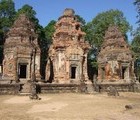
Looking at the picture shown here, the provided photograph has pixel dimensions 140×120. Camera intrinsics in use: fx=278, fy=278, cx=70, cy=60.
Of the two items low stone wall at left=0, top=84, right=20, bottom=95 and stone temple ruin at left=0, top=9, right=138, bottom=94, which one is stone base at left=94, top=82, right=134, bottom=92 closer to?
stone temple ruin at left=0, top=9, right=138, bottom=94

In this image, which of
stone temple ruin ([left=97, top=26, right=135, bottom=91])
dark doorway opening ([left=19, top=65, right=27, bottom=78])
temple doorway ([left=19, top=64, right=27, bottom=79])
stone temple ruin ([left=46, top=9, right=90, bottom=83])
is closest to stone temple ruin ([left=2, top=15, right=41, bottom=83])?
temple doorway ([left=19, top=64, right=27, bottom=79])

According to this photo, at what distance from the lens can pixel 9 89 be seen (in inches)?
838

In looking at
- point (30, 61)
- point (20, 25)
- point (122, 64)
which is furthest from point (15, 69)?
point (122, 64)

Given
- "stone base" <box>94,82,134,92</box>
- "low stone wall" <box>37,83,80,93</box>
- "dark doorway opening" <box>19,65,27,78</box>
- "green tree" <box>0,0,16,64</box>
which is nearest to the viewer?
"low stone wall" <box>37,83,80,93</box>

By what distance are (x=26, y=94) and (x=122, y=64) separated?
12.2 metres

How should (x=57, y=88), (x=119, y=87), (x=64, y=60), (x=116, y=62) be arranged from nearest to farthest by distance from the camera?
1. (x=57, y=88)
2. (x=119, y=87)
3. (x=64, y=60)
4. (x=116, y=62)

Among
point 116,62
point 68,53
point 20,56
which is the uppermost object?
point 68,53

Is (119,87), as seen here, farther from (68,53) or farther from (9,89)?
(9,89)

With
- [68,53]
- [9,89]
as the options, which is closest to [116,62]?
[68,53]

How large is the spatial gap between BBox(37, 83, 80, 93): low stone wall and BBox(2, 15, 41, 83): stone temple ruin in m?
2.58

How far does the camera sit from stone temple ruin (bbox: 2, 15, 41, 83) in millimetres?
24984

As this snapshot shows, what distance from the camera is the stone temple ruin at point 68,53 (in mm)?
26906

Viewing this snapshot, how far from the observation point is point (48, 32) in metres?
41.9

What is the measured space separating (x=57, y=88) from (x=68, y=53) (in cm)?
542
